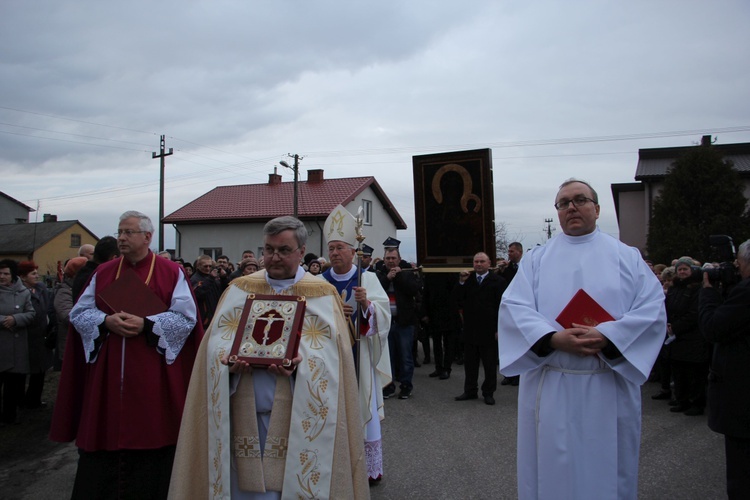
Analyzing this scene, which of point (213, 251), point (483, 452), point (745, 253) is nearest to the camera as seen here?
point (745, 253)

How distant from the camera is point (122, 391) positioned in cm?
346

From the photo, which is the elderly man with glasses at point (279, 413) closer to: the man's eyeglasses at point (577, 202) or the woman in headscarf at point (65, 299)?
the man's eyeglasses at point (577, 202)

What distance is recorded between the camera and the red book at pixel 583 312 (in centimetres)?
288

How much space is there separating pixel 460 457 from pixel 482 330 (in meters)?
2.56

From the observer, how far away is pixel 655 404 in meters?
7.29

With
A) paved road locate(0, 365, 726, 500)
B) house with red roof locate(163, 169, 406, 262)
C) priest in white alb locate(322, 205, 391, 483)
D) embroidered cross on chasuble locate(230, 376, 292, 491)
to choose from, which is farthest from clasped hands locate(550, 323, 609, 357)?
house with red roof locate(163, 169, 406, 262)

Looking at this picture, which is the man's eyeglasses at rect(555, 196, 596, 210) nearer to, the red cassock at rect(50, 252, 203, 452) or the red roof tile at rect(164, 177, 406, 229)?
the red cassock at rect(50, 252, 203, 452)

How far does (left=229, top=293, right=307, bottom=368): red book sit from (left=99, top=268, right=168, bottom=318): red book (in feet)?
2.89

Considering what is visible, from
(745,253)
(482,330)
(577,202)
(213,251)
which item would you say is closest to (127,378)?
(577,202)

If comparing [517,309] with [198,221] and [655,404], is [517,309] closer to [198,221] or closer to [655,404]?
[655,404]

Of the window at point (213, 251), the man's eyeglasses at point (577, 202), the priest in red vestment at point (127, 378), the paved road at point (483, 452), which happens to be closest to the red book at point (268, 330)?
the priest in red vestment at point (127, 378)

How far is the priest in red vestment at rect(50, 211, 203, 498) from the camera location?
3.45 meters

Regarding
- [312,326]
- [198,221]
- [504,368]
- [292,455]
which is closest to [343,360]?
[312,326]

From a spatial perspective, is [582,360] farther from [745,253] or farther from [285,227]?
[285,227]
